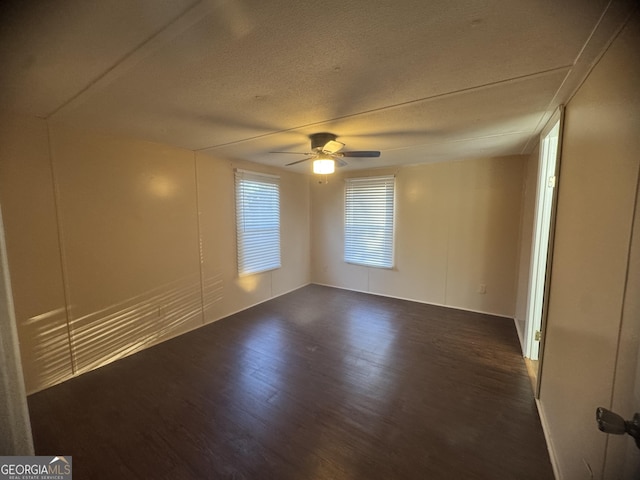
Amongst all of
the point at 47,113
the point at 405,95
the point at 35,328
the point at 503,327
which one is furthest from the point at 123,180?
the point at 503,327

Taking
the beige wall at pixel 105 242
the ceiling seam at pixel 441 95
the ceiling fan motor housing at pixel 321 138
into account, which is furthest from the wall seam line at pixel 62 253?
the ceiling fan motor housing at pixel 321 138

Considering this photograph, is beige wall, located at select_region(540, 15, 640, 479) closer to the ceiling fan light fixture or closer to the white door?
the white door

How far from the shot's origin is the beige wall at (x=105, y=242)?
7.11 feet

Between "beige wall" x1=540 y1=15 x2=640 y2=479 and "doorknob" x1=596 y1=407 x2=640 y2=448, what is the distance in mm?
72

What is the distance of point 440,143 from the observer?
2.97m

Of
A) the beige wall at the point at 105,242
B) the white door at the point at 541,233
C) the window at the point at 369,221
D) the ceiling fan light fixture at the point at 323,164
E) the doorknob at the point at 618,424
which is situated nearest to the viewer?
the doorknob at the point at 618,424

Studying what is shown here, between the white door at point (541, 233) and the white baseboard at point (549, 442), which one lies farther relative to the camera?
the white door at point (541, 233)

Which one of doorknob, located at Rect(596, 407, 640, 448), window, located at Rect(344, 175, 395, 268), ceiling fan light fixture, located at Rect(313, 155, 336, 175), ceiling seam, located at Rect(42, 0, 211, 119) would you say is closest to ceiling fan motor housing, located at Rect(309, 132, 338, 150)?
ceiling fan light fixture, located at Rect(313, 155, 336, 175)

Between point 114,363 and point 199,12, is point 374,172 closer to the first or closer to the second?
point 199,12

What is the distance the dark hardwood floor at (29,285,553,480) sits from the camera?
1596 millimetres

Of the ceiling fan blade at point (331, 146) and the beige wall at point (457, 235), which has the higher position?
the ceiling fan blade at point (331, 146)

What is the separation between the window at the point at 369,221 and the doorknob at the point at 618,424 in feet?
12.8

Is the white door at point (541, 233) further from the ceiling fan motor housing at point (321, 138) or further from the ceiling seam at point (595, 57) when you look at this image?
the ceiling fan motor housing at point (321, 138)

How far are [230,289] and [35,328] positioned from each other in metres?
2.02
